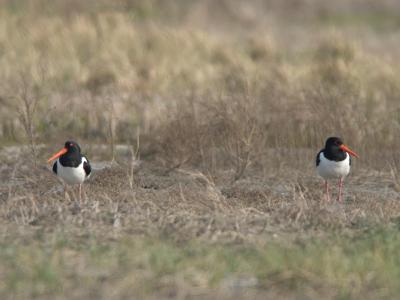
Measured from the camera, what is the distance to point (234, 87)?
12891 millimetres

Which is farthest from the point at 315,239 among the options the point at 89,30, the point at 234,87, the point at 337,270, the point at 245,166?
the point at 89,30

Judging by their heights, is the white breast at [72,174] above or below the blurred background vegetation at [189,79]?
above

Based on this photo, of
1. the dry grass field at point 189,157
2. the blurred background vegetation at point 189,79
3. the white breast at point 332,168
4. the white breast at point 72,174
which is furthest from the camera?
the blurred background vegetation at point 189,79

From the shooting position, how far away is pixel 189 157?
1011cm

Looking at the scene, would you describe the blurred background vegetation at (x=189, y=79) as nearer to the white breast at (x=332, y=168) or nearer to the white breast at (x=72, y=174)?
the white breast at (x=332, y=168)

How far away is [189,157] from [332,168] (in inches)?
67.9

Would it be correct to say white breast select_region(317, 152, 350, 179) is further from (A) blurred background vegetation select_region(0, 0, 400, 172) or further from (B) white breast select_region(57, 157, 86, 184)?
(B) white breast select_region(57, 157, 86, 184)

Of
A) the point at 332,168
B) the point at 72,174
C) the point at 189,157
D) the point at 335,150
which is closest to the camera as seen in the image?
the point at 72,174

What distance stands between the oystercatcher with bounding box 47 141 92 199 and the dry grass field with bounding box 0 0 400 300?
6.4 inches

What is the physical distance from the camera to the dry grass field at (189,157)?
5.71 metres

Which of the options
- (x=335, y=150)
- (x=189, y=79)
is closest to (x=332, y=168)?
(x=335, y=150)

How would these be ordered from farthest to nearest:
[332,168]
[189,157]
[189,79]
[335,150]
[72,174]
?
[189,79]
[189,157]
[335,150]
[332,168]
[72,174]

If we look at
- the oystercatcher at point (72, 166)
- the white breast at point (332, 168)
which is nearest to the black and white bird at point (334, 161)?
the white breast at point (332, 168)

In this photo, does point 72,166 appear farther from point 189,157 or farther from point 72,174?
point 189,157
